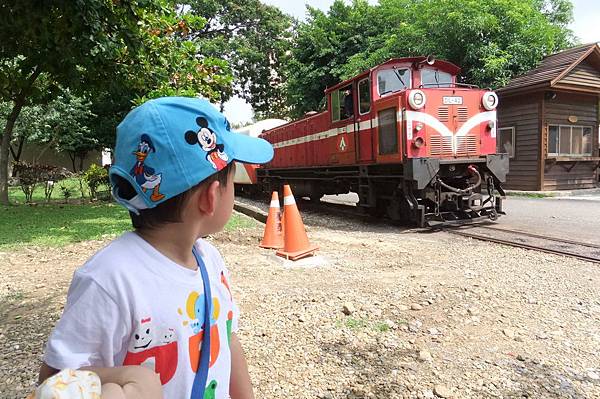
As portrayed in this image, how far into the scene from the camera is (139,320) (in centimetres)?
120

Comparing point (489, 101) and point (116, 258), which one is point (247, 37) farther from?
point (116, 258)

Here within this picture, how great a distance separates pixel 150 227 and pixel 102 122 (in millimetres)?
23926

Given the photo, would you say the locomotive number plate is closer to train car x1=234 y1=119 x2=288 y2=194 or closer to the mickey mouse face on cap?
the mickey mouse face on cap

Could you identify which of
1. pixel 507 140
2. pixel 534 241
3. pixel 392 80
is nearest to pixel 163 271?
pixel 534 241

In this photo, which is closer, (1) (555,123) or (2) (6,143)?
(2) (6,143)

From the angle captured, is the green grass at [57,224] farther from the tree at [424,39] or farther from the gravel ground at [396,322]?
the tree at [424,39]

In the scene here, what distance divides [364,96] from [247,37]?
79.8ft

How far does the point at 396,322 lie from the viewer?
3809mm

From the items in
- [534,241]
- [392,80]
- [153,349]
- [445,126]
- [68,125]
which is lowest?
[534,241]

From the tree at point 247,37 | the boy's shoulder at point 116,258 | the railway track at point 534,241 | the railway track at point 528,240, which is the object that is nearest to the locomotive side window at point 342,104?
the railway track at point 528,240

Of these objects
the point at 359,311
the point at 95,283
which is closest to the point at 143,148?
the point at 95,283

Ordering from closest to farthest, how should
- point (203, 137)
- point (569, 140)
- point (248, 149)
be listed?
point (203, 137)
point (248, 149)
point (569, 140)

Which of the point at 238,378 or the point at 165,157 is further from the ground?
the point at 165,157

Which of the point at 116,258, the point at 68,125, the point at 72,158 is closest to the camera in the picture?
the point at 116,258
